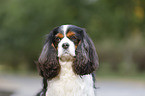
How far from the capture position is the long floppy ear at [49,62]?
4.61 metres

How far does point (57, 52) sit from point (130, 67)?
16475mm

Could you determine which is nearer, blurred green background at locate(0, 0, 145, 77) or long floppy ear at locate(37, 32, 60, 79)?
long floppy ear at locate(37, 32, 60, 79)

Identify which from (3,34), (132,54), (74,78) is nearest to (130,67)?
(132,54)

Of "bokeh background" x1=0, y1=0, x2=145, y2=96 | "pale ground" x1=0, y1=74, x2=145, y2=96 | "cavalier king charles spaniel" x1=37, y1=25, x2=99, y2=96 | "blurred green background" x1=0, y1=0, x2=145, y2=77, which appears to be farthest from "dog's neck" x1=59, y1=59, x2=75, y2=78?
"blurred green background" x1=0, y1=0, x2=145, y2=77

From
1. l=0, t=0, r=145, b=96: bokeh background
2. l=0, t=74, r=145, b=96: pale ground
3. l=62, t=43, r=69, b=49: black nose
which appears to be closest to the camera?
l=62, t=43, r=69, b=49: black nose

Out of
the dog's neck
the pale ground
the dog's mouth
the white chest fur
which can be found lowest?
the pale ground

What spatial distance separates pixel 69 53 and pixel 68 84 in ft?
1.71

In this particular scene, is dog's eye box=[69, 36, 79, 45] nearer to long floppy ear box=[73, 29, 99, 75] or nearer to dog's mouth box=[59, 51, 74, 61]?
long floppy ear box=[73, 29, 99, 75]

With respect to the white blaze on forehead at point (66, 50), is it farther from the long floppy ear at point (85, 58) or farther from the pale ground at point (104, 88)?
the pale ground at point (104, 88)

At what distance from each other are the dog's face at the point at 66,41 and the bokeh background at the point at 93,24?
1391 centimetres

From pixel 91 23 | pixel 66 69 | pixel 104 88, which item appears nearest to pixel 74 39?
pixel 66 69

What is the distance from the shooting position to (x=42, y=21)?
1947 cm

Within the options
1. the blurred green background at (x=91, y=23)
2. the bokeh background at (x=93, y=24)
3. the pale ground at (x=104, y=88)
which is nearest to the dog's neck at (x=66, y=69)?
the pale ground at (x=104, y=88)

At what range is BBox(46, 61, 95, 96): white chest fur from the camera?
182 inches
